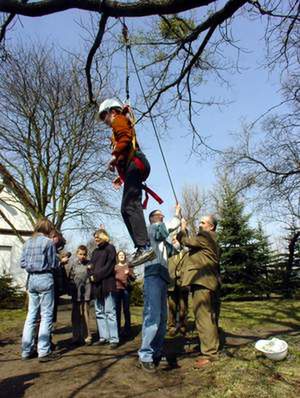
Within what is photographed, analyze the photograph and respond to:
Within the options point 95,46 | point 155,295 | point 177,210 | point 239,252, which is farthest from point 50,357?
point 239,252

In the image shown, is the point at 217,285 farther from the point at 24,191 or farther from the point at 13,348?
the point at 24,191

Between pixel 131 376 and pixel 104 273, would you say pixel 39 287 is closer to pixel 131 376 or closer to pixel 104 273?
pixel 104 273

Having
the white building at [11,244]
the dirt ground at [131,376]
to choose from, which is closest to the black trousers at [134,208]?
the dirt ground at [131,376]

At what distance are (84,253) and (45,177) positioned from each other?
1156cm

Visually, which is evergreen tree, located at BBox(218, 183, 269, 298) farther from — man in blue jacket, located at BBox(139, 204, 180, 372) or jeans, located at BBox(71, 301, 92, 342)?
man in blue jacket, located at BBox(139, 204, 180, 372)

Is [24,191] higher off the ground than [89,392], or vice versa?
[24,191]

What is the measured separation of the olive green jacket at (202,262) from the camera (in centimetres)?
601

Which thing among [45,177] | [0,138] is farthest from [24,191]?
[0,138]

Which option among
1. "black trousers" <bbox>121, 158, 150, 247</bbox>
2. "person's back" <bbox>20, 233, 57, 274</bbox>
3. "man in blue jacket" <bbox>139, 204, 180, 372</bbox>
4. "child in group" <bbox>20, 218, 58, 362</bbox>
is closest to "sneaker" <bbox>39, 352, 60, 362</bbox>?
"child in group" <bbox>20, 218, 58, 362</bbox>

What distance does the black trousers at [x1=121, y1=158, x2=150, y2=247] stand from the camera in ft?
16.1

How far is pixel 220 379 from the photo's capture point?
4793 mm

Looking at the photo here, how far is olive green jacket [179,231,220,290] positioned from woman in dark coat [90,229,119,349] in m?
1.63

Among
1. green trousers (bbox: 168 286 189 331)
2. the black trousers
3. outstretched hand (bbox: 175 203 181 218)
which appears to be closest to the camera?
the black trousers

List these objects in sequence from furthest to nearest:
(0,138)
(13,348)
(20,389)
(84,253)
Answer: (0,138)
(84,253)
(13,348)
(20,389)
